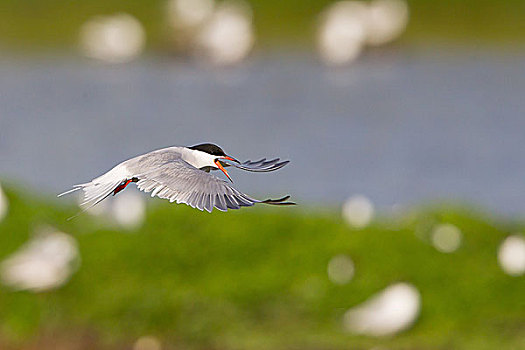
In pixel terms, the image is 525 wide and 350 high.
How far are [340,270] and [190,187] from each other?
177 inches

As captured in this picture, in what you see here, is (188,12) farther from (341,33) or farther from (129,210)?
(129,210)

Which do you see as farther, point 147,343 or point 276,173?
point 276,173

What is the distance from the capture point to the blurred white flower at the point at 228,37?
1509cm

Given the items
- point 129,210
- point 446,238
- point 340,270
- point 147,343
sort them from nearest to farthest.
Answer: point 147,343 → point 340,270 → point 446,238 → point 129,210

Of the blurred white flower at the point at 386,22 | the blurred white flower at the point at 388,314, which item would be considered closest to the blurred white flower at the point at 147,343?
the blurred white flower at the point at 388,314

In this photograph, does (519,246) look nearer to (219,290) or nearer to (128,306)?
(219,290)

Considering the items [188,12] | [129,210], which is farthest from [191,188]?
[188,12]

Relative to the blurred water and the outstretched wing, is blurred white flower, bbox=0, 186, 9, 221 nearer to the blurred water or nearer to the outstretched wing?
the blurred water

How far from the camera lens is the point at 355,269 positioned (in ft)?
21.1

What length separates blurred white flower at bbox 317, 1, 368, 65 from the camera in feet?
49.8

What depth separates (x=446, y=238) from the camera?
671cm

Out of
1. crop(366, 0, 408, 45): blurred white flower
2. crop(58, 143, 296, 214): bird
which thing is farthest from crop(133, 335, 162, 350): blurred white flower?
crop(366, 0, 408, 45): blurred white flower

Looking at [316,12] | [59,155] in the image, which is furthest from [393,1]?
[59,155]

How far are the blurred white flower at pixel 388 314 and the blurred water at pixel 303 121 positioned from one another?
2931 millimetres
